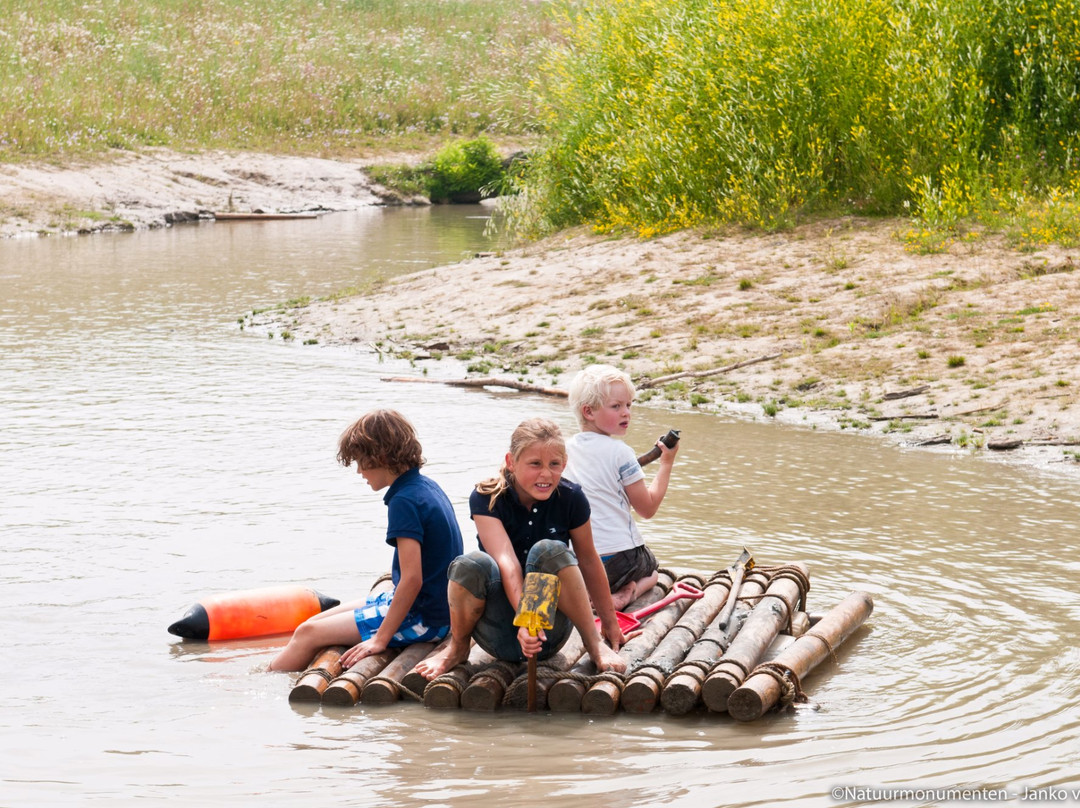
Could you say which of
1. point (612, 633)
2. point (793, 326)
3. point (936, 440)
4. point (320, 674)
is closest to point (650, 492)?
point (612, 633)

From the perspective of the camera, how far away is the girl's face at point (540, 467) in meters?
4.98

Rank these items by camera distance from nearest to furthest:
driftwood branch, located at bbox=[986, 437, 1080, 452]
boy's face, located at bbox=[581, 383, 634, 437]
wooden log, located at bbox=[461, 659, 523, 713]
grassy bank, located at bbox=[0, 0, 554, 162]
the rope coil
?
wooden log, located at bbox=[461, 659, 523, 713]
the rope coil
boy's face, located at bbox=[581, 383, 634, 437]
driftwood branch, located at bbox=[986, 437, 1080, 452]
grassy bank, located at bbox=[0, 0, 554, 162]

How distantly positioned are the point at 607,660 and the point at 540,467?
2.44ft

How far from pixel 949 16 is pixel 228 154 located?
1954 centimetres

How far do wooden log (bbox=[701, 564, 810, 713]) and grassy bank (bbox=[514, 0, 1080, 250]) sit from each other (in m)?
7.70

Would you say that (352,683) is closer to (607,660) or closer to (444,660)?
(444,660)

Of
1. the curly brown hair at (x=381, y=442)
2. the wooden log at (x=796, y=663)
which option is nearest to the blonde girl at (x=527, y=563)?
the curly brown hair at (x=381, y=442)

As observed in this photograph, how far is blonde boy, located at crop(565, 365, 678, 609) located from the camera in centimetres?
570

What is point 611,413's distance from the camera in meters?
5.68

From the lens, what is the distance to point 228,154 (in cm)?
3047

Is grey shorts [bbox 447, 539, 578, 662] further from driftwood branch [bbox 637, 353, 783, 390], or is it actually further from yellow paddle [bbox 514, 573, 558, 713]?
driftwood branch [bbox 637, 353, 783, 390]

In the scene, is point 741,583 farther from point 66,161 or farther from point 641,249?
point 66,161

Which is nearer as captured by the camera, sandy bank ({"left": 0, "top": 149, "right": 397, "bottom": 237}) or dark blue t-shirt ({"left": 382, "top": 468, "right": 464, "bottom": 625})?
dark blue t-shirt ({"left": 382, "top": 468, "right": 464, "bottom": 625})

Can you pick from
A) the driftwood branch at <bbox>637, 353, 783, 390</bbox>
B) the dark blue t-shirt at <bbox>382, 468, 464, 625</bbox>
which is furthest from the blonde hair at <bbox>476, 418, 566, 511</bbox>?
the driftwood branch at <bbox>637, 353, 783, 390</bbox>
